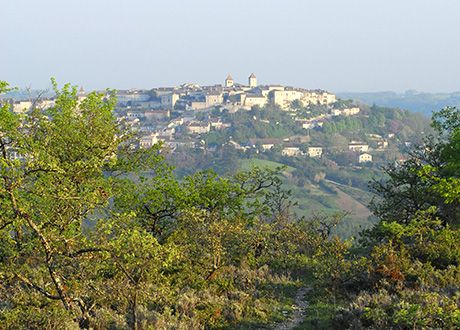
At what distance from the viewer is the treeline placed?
8.32m

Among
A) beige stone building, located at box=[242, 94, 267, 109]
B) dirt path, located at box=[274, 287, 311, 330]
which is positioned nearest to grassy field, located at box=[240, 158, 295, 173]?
beige stone building, located at box=[242, 94, 267, 109]

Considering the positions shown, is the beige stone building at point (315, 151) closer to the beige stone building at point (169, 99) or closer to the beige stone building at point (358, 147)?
the beige stone building at point (358, 147)

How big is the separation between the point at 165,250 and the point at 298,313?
5408mm

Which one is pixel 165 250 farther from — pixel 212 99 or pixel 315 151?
pixel 212 99

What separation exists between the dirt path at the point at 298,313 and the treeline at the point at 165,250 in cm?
25

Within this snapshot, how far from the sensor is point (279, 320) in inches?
458

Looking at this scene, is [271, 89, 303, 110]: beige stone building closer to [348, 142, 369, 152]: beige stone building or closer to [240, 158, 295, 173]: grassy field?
[348, 142, 369, 152]: beige stone building

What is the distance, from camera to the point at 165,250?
812 centimetres

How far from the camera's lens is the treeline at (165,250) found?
8.32m

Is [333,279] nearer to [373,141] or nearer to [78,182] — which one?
[78,182]

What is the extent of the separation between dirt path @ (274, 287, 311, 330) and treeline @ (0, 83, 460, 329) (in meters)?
0.25

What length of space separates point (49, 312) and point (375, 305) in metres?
6.38

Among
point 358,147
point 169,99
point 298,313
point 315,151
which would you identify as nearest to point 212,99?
point 169,99

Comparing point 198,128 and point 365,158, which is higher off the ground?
point 198,128
